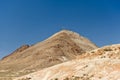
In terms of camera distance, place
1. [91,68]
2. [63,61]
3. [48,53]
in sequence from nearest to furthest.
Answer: [91,68]
[63,61]
[48,53]

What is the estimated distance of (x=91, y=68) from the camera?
114ft

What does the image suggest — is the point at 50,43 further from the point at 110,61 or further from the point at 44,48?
the point at 110,61

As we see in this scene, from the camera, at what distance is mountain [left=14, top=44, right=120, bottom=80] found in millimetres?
33000

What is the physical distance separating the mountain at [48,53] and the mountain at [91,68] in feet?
270

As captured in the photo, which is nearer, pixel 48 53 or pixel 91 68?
pixel 91 68

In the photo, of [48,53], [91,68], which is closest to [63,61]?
[48,53]

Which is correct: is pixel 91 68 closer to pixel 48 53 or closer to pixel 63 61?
pixel 63 61

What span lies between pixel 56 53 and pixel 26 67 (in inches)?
649

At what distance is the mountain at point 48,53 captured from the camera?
128250mm

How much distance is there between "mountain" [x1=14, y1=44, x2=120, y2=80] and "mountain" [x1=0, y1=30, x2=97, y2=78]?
8234cm

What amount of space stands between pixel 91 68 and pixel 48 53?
10405 cm

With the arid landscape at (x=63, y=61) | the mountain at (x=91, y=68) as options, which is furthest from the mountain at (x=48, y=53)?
the mountain at (x=91, y=68)

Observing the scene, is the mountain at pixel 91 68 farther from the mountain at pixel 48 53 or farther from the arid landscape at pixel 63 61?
the mountain at pixel 48 53

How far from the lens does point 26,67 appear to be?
127562 millimetres
